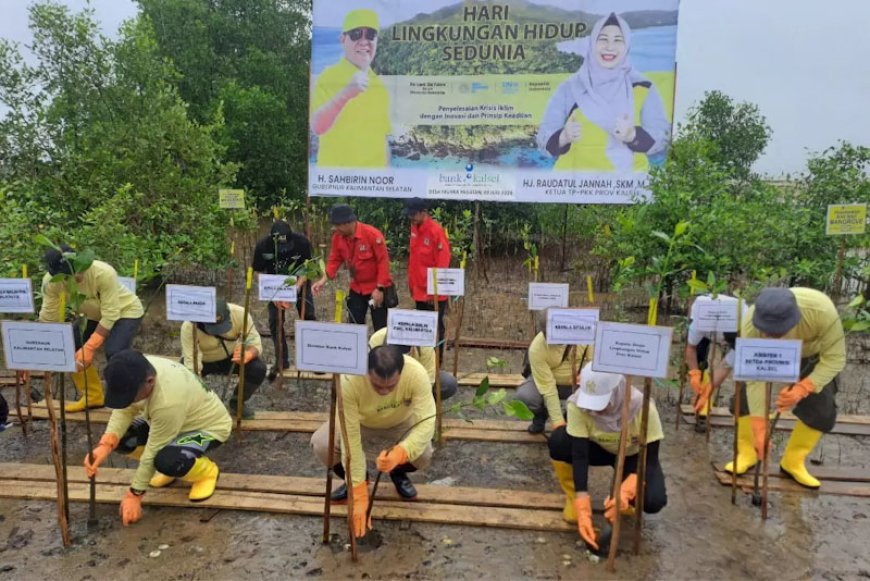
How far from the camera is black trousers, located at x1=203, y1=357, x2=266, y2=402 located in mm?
4254

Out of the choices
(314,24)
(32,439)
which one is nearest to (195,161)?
(314,24)

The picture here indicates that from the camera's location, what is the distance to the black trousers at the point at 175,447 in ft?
9.71

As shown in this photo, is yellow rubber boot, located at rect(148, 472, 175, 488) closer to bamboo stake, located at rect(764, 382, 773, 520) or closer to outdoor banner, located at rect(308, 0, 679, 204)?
bamboo stake, located at rect(764, 382, 773, 520)

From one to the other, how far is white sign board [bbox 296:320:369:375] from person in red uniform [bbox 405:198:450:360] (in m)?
2.40

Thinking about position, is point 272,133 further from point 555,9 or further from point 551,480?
point 551,480

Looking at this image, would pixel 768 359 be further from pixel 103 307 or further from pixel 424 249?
pixel 103 307

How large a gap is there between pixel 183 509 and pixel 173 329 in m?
4.01

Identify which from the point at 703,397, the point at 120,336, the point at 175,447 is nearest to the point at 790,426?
the point at 703,397

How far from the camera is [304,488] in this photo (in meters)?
3.24

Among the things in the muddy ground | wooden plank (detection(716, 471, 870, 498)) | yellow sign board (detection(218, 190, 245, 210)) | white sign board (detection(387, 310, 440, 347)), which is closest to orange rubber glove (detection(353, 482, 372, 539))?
the muddy ground

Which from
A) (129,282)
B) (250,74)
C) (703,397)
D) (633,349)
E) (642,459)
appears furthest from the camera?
(250,74)

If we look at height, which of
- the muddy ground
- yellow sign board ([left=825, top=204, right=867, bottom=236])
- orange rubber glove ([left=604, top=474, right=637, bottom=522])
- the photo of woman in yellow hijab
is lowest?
the muddy ground

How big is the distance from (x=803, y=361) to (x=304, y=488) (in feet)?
9.39

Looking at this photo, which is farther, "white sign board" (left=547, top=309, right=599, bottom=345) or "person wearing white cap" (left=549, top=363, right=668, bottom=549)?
"white sign board" (left=547, top=309, right=599, bottom=345)
